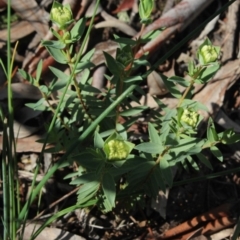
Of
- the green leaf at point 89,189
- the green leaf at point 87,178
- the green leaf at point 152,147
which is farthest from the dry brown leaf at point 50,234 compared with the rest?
the green leaf at point 152,147

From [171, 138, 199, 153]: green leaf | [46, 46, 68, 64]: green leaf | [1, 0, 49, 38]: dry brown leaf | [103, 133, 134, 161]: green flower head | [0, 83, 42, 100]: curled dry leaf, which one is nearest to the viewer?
[103, 133, 134, 161]: green flower head

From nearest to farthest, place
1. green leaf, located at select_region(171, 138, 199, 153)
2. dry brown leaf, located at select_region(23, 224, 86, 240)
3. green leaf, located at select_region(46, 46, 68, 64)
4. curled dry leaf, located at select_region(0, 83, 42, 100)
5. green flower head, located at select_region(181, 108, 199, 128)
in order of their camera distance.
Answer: green flower head, located at select_region(181, 108, 199, 128) → green leaf, located at select_region(171, 138, 199, 153) → green leaf, located at select_region(46, 46, 68, 64) → dry brown leaf, located at select_region(23, 224, 86, 240) → curled dry leaf, located at select_region(0, 83, 42, 100)

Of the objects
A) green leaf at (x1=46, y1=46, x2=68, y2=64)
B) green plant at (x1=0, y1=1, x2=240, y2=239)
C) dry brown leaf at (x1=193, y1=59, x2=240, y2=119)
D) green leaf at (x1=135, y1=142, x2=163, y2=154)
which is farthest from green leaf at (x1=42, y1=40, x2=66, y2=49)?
dry brown leaf at (x1=193, y1=59, x2=240, y2=119)

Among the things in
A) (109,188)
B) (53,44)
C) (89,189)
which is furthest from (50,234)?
(53,44)

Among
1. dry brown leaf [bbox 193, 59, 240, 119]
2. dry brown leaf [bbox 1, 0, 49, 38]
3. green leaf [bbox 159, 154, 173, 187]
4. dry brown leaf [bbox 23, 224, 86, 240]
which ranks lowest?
dry brown leaf [bbox 23, 224, 86, 240]

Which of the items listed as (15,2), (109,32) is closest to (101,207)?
(109,32)

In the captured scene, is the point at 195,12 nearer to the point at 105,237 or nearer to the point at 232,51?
the point at 232,51

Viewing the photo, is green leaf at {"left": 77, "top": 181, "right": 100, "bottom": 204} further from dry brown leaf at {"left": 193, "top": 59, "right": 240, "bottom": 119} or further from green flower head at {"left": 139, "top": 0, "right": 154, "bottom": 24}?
dry brown leaf at {"left": 193, "top": 59, "right": 240, "bottom": 119}

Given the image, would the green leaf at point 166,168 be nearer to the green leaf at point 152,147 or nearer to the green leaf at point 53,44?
the green leaf at point 152,147

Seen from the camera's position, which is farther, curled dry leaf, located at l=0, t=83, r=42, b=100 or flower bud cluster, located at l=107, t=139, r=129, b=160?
curled dry leaf, located at l=0, t=83, r=42, b=100
